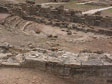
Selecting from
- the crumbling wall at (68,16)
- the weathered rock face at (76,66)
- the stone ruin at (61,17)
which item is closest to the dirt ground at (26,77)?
the weathered rock face at (76,66)

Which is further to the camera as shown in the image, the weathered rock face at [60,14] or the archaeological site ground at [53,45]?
the weathered rock face at [60,14]

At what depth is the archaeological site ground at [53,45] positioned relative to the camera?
960 cm

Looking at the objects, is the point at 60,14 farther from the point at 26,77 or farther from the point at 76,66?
the point at 26,77

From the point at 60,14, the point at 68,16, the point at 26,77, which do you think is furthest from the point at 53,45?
the point at 60,14

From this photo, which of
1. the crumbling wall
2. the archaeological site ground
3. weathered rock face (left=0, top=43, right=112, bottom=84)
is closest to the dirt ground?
the archaeological site ground

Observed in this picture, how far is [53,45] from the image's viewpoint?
1700 centimetres

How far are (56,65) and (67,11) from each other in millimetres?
16115

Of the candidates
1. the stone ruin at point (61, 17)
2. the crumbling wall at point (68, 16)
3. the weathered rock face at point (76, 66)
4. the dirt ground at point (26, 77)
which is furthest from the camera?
the crumbling wall at point (68, 16)

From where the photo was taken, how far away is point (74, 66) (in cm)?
948

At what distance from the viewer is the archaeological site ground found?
960cm

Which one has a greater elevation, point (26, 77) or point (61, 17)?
point (26, 77)

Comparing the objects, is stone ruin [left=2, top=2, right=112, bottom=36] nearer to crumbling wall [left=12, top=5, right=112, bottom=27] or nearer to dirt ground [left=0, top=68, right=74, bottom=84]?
crumbling wall [left=12, top=5, right=112, bottom=27]

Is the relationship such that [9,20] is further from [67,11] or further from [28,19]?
[67,11]

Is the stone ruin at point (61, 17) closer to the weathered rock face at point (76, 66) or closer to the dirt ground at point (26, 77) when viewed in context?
the weathered rock face at point (76, 66)
